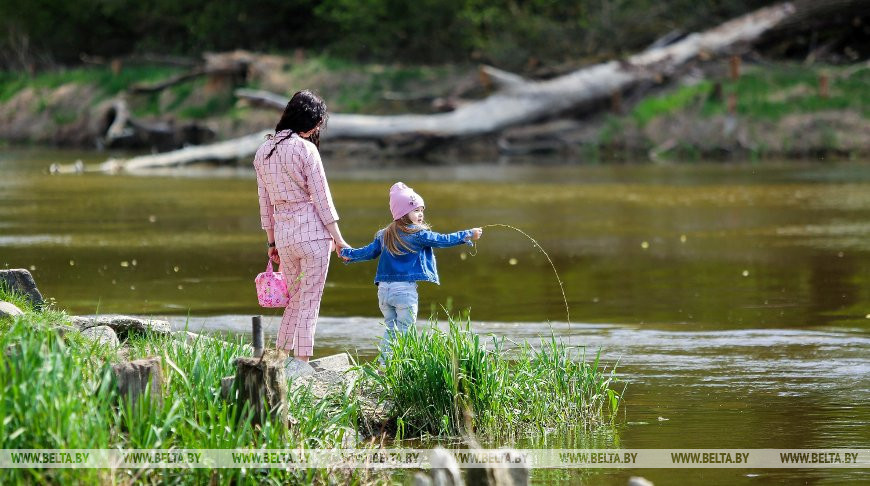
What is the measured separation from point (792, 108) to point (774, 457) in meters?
24.9

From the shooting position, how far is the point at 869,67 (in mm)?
32688

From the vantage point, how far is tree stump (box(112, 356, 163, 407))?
6.22 m

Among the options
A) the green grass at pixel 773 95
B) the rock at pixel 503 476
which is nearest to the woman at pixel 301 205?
the rock at pixel 503 476

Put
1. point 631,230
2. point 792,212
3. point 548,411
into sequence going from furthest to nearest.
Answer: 1. point 792,212
2. point 631,230
3. point 548,411

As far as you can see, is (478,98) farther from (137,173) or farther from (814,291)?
(814,291)

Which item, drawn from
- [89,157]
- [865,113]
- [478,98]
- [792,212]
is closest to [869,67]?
[865,113]

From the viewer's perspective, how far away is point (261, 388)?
636 cm

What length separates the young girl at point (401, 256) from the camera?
329 inches

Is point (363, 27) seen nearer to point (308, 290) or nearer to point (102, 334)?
point (308, 290)

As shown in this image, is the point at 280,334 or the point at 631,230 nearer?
the point at 280,334

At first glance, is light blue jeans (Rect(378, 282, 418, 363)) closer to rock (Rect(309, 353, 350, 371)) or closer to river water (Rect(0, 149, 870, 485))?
rock (Rect(309, 353, 350, 371))

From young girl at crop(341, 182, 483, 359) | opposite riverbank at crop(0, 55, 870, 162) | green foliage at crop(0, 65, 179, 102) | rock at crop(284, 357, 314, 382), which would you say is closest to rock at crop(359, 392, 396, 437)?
rock at crop(284, 357, 314, 382)

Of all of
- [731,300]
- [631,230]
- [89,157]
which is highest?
[89,157]

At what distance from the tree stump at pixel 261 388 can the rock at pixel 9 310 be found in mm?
1814
